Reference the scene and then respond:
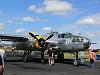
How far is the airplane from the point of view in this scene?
28142 millimetres

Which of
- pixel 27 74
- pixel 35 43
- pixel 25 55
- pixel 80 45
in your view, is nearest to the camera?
pixel 27 74

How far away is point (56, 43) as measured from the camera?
1200 inches

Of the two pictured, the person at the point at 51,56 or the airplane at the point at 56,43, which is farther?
the person at the point at 51,56

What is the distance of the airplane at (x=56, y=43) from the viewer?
28.1 metres

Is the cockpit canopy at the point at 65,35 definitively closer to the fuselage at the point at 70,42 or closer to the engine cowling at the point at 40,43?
the fuselage at the point at 70,42

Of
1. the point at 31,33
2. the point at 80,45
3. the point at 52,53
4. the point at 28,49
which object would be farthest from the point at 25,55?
the point at 80,45

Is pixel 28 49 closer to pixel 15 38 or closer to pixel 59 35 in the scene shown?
pixel 15 38

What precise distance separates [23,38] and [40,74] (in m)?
14.1

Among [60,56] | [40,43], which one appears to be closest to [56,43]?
[40,43]

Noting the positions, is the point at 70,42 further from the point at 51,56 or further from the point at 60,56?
the point at 60,56

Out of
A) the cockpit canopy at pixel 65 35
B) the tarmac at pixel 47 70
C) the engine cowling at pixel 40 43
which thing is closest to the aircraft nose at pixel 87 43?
the cockpit canopy at pixel 65 35

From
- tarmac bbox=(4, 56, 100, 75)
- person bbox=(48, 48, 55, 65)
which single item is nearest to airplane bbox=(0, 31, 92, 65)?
person bbox=(48, 48, 55, 65)

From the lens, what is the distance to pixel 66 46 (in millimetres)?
29453

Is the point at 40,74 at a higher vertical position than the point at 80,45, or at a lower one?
lower
